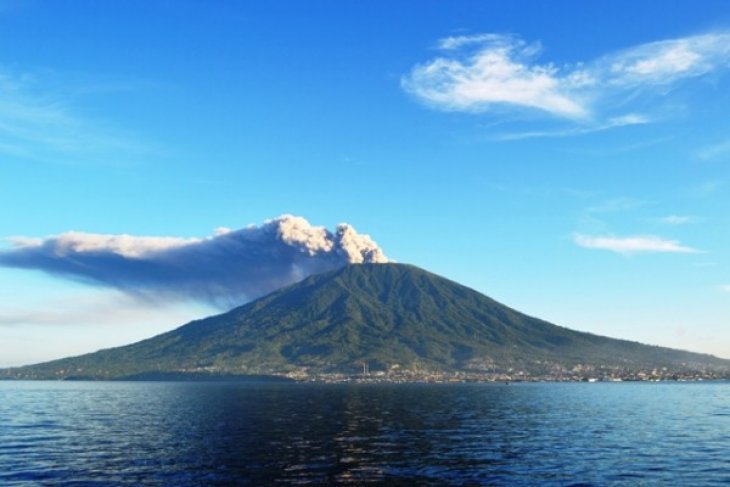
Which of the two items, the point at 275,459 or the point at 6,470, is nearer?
the point at 6,470

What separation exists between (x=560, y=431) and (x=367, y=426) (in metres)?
33.9

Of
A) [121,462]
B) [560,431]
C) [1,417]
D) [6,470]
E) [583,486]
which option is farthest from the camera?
[1,417]

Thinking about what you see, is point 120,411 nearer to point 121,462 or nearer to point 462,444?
point 121,462

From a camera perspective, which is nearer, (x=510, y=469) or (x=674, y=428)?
(x=510, y=469)

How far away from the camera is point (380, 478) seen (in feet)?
213

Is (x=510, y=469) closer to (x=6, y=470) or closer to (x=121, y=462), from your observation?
(x=121, y=462)

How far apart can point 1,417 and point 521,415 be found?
384 feet

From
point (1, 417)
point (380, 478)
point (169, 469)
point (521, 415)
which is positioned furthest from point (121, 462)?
point (521, 415)

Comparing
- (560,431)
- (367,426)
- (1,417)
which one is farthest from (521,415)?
(1,417)

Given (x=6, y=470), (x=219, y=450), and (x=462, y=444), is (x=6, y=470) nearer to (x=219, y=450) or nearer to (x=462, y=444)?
(x=219, y=450)

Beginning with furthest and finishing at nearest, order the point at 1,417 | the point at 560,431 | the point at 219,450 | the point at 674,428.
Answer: the point at 1,417 → the point at 674,428 → the point at 560,431 → the point at 219,450

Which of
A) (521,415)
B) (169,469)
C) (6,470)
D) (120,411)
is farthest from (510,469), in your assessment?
(120,411)

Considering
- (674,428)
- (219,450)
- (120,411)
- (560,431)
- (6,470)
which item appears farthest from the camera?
(120,411)

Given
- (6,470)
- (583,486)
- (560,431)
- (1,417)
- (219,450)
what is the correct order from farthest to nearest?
(1,417) → (560,431) → (219,450) → (6,470) → (583,486)
